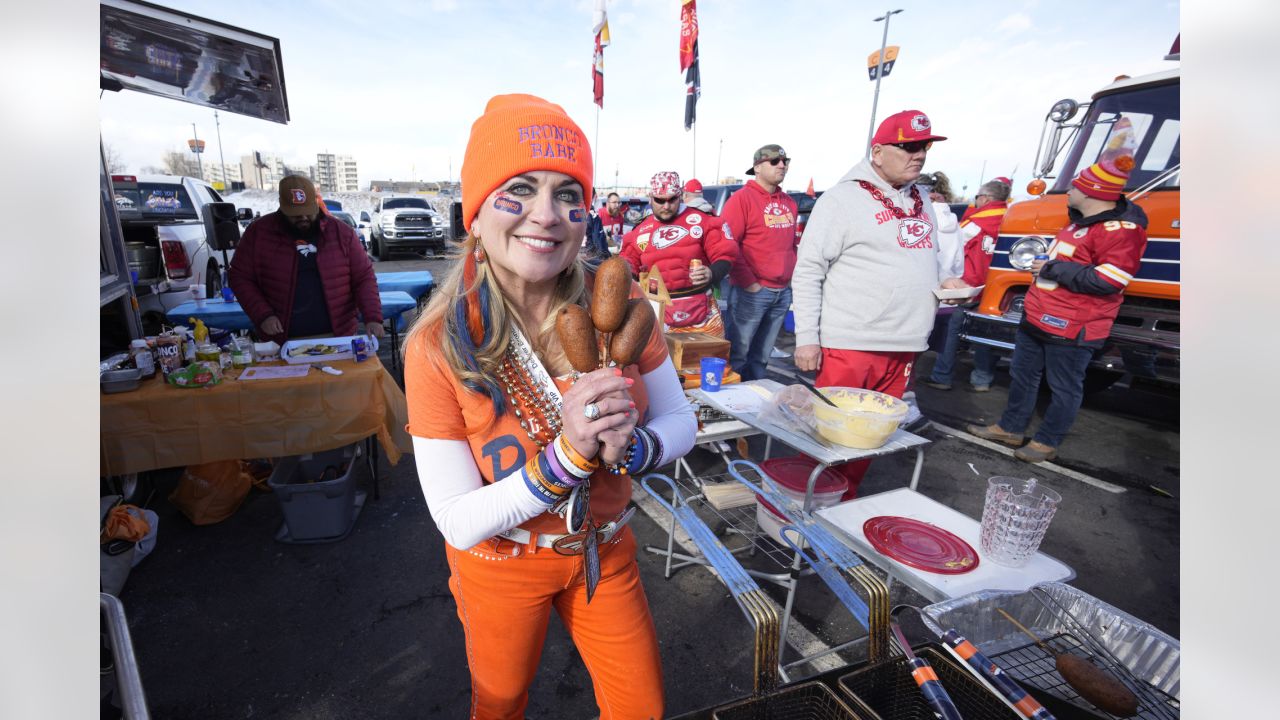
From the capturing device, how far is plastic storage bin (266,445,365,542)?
372 cm

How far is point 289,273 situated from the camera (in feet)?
14.5

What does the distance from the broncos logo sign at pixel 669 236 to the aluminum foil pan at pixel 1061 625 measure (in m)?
4.39

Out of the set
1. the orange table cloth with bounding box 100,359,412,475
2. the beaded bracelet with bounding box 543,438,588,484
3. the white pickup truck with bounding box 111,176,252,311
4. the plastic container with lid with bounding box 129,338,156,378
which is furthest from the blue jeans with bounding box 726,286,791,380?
the white pickup truck with bounding box 111,176,252,311

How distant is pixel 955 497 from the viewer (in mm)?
4633

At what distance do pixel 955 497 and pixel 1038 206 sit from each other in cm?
371

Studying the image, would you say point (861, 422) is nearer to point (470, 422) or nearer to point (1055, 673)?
point (1055, 673)

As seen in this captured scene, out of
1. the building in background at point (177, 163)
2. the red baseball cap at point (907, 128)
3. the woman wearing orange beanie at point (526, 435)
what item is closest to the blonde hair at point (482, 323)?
the woman wearing orange beanie at point (526, 435)

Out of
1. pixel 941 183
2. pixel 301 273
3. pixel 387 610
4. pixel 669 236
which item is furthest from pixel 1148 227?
pixel 301 273

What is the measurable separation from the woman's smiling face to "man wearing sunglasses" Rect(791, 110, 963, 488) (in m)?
2.53

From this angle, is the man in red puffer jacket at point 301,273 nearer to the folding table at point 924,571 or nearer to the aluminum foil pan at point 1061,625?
the folding table at point 924,571

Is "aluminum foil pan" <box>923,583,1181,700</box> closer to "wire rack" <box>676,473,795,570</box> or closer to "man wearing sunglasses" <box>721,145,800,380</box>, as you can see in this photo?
"wire rack" <box>676,473,795,570</box>

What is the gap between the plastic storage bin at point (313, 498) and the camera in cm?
372

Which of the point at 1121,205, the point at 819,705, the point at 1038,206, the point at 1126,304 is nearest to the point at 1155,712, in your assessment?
the point at 819,705
